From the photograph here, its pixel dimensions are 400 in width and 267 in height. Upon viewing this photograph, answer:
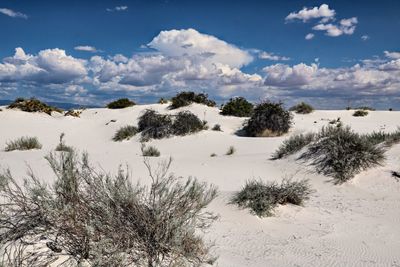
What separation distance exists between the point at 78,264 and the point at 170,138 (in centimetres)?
1522

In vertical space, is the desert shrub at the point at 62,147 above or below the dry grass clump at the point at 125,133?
above

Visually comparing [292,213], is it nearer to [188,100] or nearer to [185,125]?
[185,125]

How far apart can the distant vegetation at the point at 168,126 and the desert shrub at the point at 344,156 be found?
9471 millimetres

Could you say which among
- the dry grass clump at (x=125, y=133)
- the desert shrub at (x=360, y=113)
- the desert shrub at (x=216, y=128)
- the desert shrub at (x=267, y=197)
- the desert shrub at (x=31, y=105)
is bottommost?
the dry grass clump at (x=125, y=133)

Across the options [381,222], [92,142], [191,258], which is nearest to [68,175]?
[191,258]

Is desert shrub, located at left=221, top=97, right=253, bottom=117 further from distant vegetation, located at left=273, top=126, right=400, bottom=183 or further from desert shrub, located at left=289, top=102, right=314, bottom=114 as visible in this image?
distant vegetation, located at left=273, top=126, right=400, bottom=183

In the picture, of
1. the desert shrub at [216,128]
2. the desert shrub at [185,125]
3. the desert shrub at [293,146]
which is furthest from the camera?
the desert shrub at [216,128]

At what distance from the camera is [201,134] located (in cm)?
1900

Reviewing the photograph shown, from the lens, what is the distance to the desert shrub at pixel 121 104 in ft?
93.0

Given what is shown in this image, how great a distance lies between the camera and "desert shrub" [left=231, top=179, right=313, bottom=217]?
6.77 m

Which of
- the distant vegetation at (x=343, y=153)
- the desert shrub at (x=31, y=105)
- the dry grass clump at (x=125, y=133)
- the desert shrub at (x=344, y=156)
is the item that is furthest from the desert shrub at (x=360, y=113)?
the desert shrub at (x=31, y=105)

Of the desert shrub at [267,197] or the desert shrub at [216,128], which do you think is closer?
the desert shrub at [267,197]

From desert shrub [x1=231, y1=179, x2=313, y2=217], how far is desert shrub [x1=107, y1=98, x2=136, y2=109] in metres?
22.0

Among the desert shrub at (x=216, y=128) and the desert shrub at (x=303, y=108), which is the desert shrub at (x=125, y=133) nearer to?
the desert shrub at (x=216, y=128)
